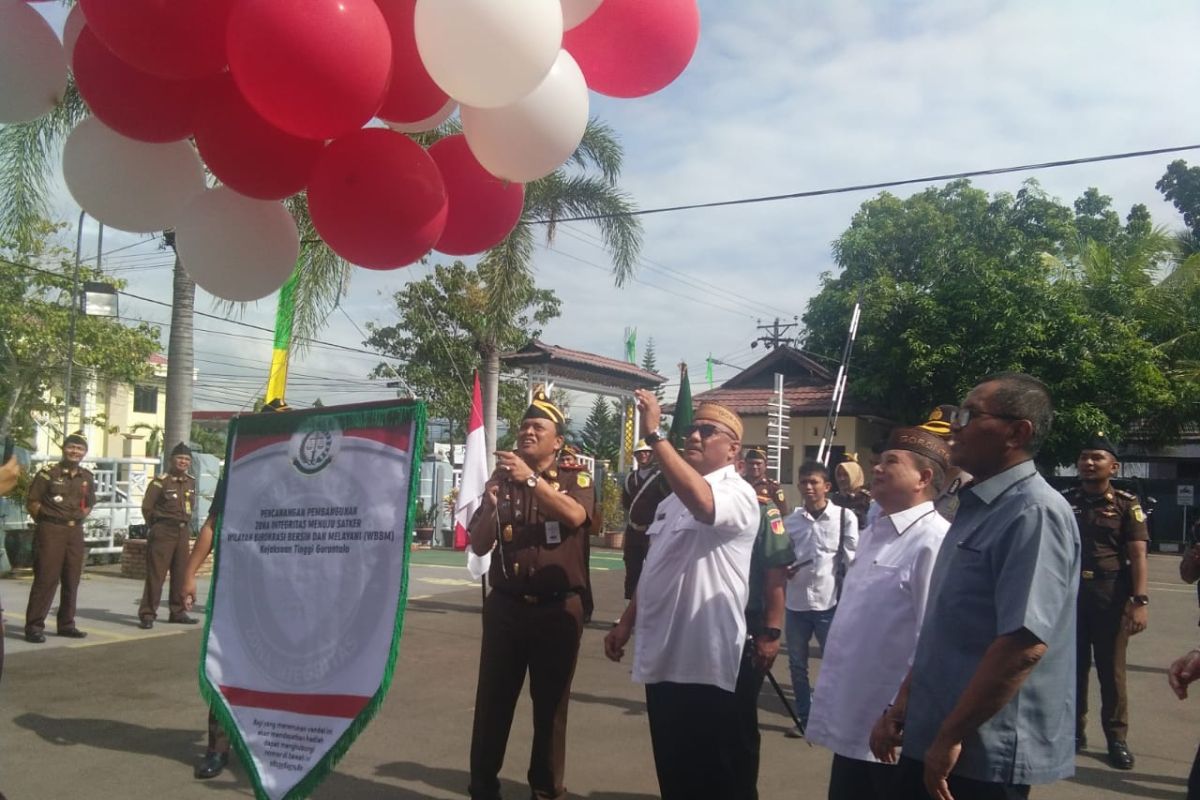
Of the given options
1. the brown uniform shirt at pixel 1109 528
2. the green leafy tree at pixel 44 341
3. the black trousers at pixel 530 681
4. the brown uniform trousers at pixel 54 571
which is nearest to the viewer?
the black trousers at pixel 530 681

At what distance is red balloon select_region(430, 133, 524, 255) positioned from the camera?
11.2 ft

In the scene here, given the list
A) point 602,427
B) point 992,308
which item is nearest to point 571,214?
point 992,308

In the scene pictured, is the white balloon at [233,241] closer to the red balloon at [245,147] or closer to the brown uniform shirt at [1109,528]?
the red balloon at [245,147]

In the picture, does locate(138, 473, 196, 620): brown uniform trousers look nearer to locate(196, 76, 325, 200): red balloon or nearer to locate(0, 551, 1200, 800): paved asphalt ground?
locate(0, 551, 1200, 800): paved asphalt ground

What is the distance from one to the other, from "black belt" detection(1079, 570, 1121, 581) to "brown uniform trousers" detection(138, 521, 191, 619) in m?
7.86

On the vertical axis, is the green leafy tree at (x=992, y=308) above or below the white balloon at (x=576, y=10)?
above

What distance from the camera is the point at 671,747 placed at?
3.67m

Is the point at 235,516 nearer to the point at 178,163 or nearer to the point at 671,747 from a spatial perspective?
the point at 178,163

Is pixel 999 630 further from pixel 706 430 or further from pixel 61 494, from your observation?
pixel 61 494

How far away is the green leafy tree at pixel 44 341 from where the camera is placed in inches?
725

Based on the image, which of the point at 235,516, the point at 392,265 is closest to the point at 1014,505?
the point at 392,265

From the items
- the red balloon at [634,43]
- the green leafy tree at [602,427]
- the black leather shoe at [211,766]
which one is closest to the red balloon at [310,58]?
the red balloon at [634,43]

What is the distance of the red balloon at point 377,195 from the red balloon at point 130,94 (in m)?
0.45

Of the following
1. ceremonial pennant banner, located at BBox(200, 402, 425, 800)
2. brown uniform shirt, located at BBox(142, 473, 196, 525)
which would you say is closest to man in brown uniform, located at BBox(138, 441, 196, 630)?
brown uniform shirt, located at BBox(142, 473, 196, 525)
